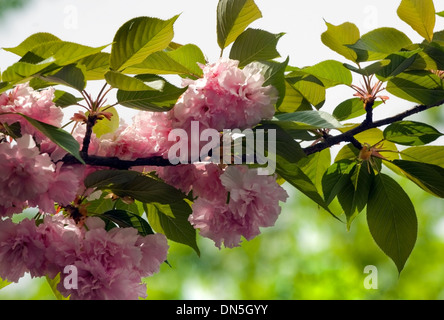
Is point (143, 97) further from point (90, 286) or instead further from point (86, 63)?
point (90, 286)

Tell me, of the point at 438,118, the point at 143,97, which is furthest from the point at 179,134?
the point at 438,118

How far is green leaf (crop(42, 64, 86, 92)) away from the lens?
0.56 metres

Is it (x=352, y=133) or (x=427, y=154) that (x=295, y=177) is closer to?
(x=352, y=133)

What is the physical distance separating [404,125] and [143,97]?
1.20 ft

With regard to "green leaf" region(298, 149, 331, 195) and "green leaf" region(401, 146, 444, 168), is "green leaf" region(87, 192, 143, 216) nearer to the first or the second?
"green leaf" region(298, 149, 331, 195)

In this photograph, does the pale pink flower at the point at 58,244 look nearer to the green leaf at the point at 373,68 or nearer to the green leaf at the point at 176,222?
the green leaf at the point at 176,222

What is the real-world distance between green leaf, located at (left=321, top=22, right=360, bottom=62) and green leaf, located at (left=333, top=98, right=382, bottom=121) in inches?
2.2

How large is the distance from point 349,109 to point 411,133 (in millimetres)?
88

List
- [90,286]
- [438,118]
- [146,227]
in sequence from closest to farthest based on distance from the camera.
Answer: [90,286] → [146,227] → [438,118]

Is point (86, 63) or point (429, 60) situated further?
point (429, 60)

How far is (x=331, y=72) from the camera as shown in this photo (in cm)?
75

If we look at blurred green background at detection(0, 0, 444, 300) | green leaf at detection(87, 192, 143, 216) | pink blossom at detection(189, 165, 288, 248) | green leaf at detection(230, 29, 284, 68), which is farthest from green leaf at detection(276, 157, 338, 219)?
blurred green background at detection(0, 0, 444, 300)

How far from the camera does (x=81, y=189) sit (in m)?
0.64

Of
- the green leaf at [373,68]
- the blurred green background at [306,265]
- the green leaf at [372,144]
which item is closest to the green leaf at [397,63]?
the green leaf at [373,68]
